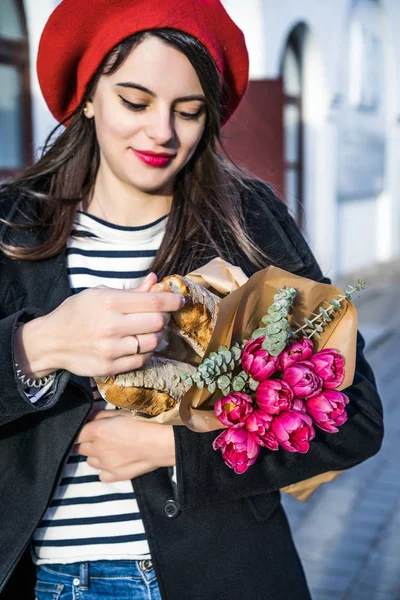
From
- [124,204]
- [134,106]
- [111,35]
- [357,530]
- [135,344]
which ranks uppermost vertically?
[111,35]

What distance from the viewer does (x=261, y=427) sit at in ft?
4.36

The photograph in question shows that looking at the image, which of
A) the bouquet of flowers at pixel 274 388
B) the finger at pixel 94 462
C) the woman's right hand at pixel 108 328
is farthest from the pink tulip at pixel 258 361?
the finger at pixel 94 462

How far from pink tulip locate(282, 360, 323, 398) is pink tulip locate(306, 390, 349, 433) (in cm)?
1

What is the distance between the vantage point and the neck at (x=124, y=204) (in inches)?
74.9

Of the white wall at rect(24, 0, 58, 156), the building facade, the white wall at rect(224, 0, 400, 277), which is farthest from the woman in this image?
the white wall at rect(224, 0, 400, 277)

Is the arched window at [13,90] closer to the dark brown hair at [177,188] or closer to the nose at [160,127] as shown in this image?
the dark brown hair at [177,188]

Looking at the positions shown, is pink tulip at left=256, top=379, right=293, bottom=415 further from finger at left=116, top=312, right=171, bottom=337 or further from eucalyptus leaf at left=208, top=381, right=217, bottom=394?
finger at left=116, top=312, right=171, bottom=337

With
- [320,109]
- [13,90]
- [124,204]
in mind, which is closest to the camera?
[124,204]

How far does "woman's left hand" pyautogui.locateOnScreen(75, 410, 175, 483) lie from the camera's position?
163 cm

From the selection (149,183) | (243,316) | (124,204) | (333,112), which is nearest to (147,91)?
(149,183)

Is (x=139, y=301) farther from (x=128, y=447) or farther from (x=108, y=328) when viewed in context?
(x=128, y=447)

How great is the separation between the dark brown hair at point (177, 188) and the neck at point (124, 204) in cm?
3

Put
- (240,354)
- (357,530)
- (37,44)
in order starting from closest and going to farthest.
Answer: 1. (240,354)
2. (357,530)
3. (37,44)

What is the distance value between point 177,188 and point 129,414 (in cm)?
60
